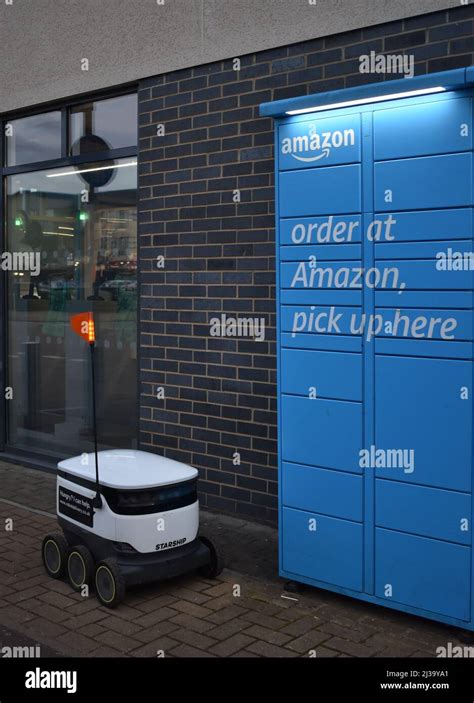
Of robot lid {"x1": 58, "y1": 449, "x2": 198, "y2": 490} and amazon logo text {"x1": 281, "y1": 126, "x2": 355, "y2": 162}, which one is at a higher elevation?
amazon logo text {"x1": 281, "y1": 126, "x2": 355, "y2": 162}

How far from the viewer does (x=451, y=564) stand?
168 inches

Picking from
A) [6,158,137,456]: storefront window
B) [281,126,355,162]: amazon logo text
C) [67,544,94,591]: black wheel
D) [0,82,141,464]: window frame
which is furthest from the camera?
[6,158,137,456]: storefront window

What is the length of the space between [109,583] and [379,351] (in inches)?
81.8

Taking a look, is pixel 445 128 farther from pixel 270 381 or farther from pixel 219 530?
pixel 219 530

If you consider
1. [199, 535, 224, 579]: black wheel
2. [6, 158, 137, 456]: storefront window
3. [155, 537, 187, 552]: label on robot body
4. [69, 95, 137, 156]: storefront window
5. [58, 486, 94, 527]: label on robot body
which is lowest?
[199, 535, 224, 579]: black wheel

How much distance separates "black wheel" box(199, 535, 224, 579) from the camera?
17.1ft

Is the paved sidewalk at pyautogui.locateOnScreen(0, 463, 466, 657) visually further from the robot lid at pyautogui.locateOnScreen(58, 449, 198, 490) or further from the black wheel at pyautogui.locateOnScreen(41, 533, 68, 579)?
the robot lid at pyautogui.locateOnScreen(58, 449, 198, 490)

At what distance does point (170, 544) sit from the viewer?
16.1 ft

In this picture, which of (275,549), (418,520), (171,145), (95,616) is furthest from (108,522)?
(171,145)

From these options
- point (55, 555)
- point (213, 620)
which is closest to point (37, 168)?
point (55, 555)

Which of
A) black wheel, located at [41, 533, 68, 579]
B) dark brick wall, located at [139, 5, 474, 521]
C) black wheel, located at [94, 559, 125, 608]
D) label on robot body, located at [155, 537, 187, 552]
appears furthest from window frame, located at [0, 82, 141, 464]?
black wheel, located at [94, 559, 125, 608]

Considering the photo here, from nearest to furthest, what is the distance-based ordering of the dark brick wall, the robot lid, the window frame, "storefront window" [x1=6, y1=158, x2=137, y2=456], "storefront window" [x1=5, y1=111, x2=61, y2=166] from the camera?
the robot lid < the dark brick wall < the window frame < "storefront window" [x1=6, y1=158, x2=137, y2=456] < "storefront window" [x1=5, y1=111, x2=61, y2=166]

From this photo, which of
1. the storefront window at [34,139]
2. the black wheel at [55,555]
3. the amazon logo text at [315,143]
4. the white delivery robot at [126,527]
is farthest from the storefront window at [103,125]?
the black wheel at [55,555]

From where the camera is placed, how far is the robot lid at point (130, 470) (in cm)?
484
